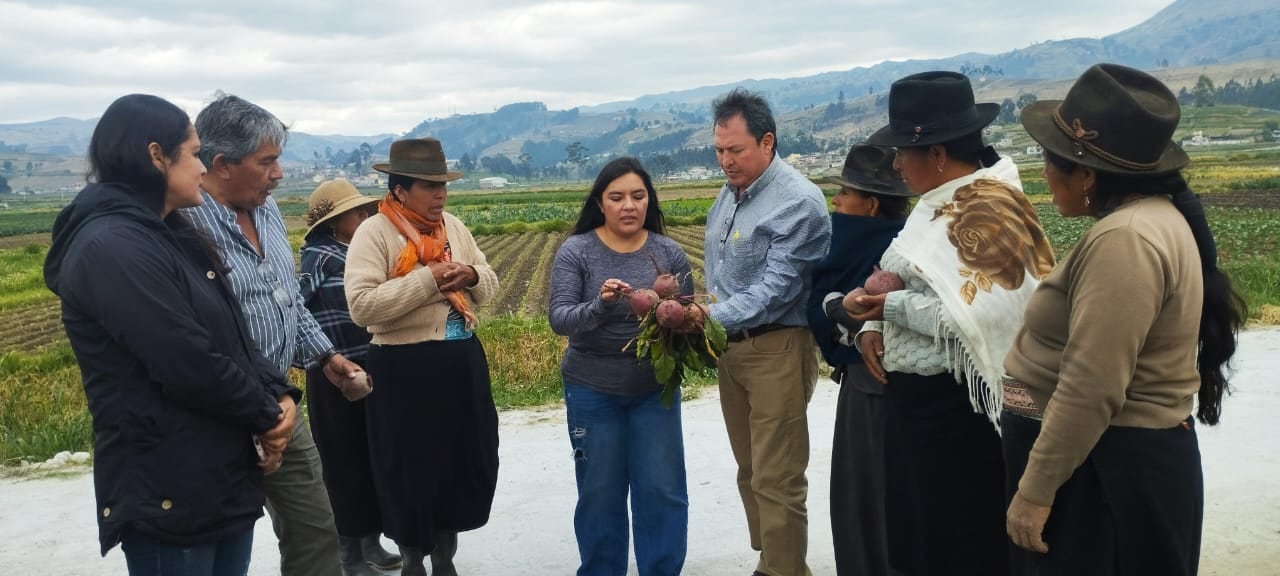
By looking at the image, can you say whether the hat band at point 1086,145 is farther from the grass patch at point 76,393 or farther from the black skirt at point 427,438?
the grass patch at point 76,393

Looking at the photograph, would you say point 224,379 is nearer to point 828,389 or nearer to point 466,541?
point 466,541

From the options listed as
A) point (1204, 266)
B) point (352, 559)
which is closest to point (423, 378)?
point (352, 559)

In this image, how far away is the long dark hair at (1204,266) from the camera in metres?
2.46

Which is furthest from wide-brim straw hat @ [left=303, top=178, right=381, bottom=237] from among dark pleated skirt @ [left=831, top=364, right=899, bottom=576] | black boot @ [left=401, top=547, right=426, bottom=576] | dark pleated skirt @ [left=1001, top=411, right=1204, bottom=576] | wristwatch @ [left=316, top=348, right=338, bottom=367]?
dark pleated skirt @ [left=1001, top=411, right=1204, bottom=576]

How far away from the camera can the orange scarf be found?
4125 mm

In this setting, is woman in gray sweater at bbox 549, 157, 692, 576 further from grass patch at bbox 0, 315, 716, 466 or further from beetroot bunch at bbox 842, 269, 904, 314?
grass patch at bbox 0, 315, 716, 466

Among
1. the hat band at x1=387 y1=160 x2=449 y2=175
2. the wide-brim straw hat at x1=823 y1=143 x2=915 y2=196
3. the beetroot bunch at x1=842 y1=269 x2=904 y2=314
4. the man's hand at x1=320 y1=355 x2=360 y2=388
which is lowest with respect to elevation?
the man's hand at x1=320 y1=355 x2=360 y2=388

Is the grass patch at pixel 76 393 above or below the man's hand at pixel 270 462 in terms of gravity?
below

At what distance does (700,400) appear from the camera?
725 cm

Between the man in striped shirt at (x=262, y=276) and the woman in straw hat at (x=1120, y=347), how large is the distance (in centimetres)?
229

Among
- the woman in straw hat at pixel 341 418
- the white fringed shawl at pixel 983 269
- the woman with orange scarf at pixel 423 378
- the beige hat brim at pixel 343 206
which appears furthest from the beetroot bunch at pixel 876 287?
the beige hat brim at pixel 343 206

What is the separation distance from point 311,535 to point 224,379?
0.98m

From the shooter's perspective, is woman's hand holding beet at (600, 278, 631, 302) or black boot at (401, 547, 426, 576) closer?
woman's hand holding beet at (600, 278, 631, 302)

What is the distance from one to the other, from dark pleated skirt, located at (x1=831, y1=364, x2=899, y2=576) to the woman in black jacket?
7.00 ft
